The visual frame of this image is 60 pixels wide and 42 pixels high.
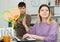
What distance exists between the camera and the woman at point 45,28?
222 centimetres

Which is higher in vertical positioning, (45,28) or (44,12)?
(44,12)

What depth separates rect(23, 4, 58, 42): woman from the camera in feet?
7.28

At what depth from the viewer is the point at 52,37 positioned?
223 cm

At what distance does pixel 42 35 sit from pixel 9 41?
0.56 meters

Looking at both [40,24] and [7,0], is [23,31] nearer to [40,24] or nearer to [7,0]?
[40,24]

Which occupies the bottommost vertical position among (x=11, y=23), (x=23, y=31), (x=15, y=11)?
(x=23, y=31)

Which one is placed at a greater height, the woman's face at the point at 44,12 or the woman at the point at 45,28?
the woman's face at the point at 44,12

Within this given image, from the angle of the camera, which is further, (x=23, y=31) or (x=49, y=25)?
(x=23, y=31)

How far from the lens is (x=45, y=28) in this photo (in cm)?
232

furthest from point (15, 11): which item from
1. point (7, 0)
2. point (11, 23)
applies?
point (7, 0)

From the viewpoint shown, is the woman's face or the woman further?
the woman's face

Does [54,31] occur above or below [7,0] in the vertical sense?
below

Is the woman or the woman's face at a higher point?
the woman's face

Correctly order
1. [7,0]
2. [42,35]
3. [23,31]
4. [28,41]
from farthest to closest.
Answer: [7,0] → [23,31] → [42,35] → [28,41]
